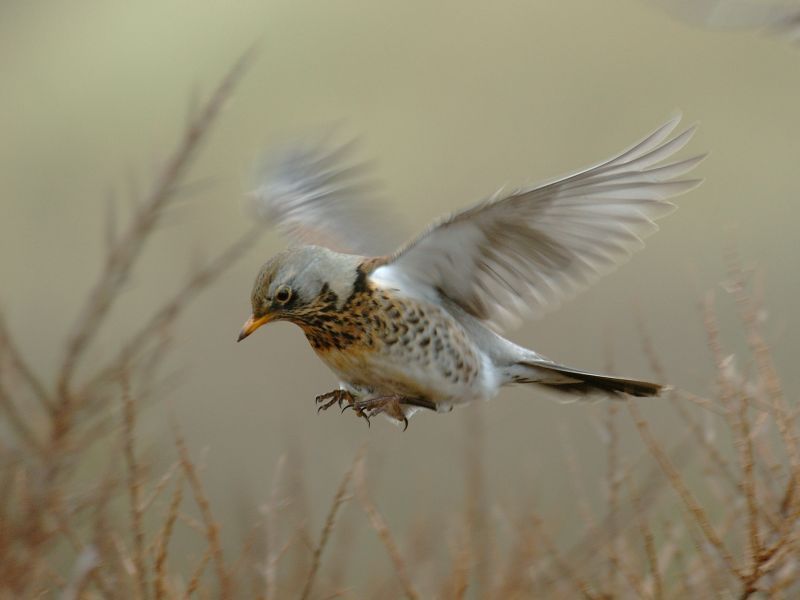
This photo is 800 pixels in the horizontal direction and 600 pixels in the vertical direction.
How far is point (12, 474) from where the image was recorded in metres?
1.77

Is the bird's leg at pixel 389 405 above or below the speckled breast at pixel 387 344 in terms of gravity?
below

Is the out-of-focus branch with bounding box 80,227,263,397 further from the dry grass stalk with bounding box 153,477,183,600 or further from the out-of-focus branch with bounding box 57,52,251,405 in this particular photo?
the dry grass stalk with bounding box 153,477,183,600

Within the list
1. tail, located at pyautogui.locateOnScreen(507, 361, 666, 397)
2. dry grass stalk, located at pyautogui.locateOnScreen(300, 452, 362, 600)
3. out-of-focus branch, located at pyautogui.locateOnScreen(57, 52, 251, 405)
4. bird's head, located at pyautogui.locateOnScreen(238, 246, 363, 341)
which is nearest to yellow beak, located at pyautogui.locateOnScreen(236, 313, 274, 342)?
bird's head, located at pyautogui.locateOnScreen(238, 246, 363, 341)

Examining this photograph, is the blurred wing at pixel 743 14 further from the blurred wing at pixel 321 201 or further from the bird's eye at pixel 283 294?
the blurred wing at pixel 321 201

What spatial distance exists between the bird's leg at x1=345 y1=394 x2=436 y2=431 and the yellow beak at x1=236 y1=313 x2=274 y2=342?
0.25 meters

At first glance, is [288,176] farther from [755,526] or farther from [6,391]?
[755,526]

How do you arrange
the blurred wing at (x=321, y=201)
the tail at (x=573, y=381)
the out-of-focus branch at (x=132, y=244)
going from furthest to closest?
1. the blurred wing at (x=321, y=201)
2. the tail at (x=573, y=381)
3. the out-of-focus branch at (x=132, y=244)

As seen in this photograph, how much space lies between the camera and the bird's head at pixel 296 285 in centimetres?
209

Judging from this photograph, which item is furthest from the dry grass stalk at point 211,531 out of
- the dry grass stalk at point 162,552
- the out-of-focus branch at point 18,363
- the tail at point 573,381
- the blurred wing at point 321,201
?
the blurred wing at point 321,201

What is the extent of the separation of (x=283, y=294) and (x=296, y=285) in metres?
0.03

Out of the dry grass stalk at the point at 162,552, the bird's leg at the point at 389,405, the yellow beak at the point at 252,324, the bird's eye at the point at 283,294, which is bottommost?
the dry grass stalk at the point at 162,552

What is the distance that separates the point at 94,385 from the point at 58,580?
1.16ft

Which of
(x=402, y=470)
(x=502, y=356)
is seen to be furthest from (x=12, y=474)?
(x=402, y=470)

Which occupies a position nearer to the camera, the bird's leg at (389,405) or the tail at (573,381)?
the bird's leg at (389,405)
